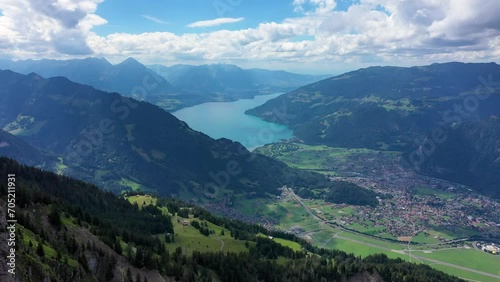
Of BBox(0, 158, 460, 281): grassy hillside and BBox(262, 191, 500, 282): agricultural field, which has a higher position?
BBox(0, 158, 460, 281): grassy hillside

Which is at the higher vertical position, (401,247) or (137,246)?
(137,246)

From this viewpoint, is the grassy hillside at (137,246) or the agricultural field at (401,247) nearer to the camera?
the grassy hillside at (137,246)

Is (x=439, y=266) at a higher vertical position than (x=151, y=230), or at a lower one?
lower

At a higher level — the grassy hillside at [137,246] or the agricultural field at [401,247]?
the grassy hillside at [137,246]

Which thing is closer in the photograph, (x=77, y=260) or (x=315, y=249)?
(x=77, y=260)

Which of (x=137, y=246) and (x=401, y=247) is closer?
(x=137, y=246)

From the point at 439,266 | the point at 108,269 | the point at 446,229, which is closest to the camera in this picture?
the point at 108,269

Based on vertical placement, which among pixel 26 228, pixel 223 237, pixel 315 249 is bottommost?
pixel 315 249

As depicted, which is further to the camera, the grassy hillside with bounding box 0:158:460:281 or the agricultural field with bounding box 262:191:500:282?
the agricultural field with bounding box 262:191:500:282

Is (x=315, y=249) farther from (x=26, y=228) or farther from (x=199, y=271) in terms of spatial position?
(x=26, y=228)

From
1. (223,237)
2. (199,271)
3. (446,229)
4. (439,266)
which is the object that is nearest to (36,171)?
(223,237)

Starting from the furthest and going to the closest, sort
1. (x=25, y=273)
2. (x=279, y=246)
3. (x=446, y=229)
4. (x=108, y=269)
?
1. (x=446, y=229)
2. (x=279, y=246)
3. (x=108, y=269)
4. (x=25, y=273)
